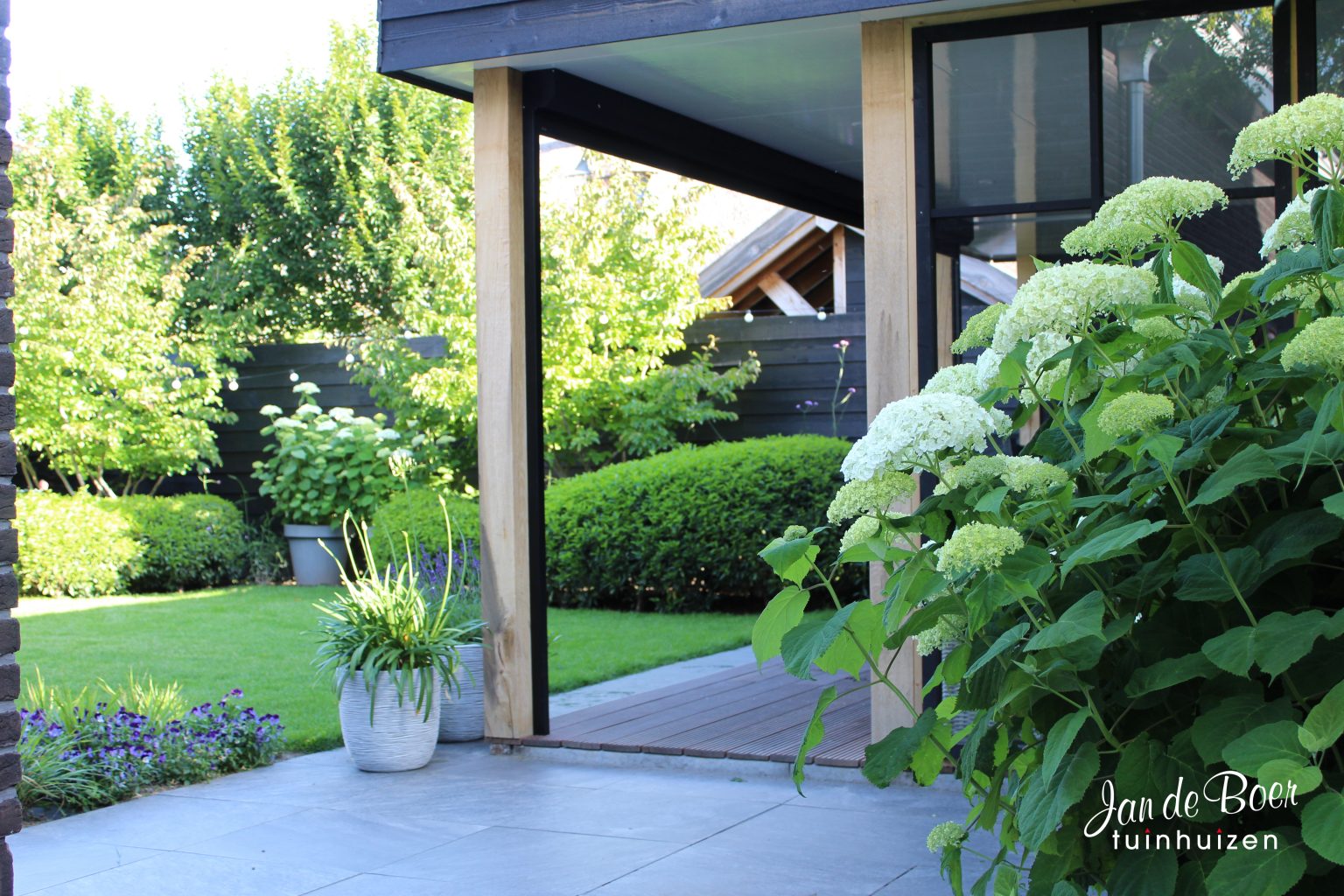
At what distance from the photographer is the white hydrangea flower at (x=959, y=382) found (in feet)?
6.11

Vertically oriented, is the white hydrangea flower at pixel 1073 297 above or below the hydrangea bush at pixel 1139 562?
above

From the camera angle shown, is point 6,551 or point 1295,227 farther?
point 6,551

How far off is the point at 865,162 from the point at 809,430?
587cm

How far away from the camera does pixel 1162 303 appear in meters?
1.59

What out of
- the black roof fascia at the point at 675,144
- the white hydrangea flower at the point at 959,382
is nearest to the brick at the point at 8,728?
the white hydrangea flower at the point at 959,382

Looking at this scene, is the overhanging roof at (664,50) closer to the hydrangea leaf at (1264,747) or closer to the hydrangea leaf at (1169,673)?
the hydrangea leaf at (1169,673)

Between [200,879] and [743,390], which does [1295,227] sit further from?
[743,390]

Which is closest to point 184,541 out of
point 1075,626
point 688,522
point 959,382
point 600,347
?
point 600,347

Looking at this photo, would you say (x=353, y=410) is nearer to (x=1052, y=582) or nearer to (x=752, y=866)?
(x=752, y=866)

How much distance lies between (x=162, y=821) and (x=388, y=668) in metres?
0.89

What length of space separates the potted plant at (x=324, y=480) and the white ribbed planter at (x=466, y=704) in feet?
17.1

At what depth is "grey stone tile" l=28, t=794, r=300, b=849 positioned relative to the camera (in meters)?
3.80

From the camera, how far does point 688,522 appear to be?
28.0 feet

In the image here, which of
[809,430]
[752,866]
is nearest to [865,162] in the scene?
[752,866]
